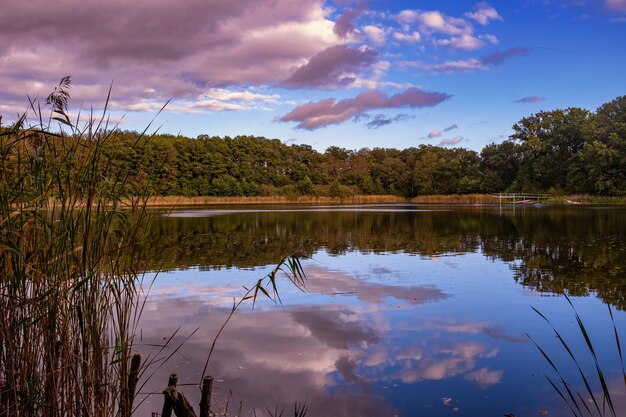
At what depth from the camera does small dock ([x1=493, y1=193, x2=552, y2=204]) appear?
64.1 meters

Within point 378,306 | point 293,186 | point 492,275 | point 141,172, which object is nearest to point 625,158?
point 293,186

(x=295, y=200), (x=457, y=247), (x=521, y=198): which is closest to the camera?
(x=457, y=247)

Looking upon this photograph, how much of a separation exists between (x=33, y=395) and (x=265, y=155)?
8719 centimetres

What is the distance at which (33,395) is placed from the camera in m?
3.04

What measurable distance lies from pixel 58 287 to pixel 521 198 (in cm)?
7091

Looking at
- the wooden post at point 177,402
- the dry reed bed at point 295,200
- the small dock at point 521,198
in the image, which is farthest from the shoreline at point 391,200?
the wooden post at point 177,402

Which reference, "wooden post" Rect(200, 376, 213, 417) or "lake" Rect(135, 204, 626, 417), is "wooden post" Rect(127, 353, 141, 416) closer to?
"lake" Rect(135, 204, 626, 417)

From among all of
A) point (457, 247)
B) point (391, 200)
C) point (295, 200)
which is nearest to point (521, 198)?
point (391, 200)

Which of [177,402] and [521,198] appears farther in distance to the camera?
[521,198]

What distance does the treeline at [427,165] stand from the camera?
6078 centimetres

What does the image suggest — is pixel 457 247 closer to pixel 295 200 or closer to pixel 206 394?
pixel 206 394

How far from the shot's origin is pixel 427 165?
88.2 m

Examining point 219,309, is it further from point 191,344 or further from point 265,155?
point 265,155

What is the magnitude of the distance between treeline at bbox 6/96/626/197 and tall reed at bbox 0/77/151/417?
51441 mm
